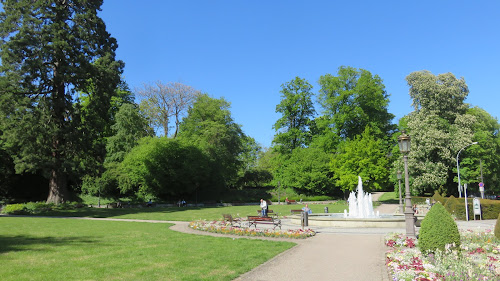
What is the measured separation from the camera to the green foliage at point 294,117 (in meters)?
57.3

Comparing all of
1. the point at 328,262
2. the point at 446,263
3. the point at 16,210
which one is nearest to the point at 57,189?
the point at 16,210

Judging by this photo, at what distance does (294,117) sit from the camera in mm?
58375

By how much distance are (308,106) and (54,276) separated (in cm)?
5279

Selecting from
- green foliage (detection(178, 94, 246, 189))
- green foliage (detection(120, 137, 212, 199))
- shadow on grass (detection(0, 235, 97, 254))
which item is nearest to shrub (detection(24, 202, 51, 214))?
green foliage (detection(120, 137, 212, 199))

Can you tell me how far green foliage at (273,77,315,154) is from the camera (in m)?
57.3

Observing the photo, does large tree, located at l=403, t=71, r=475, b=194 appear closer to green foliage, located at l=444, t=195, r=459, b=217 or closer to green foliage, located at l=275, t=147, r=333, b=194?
green foliage, located at l=444, t=195, r=459, b=217

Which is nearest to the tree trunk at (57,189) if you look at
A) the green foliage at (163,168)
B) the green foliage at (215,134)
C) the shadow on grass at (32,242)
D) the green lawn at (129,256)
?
the green foliage at (163,168)

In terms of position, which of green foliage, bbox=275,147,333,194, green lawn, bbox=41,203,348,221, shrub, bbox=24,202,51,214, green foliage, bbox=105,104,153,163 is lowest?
green lawn, bbox=41,203,348,221

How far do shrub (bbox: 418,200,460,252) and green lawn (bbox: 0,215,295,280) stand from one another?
4.37 meters

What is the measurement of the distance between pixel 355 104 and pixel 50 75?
38.0m

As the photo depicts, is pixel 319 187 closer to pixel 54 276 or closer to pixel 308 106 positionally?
pixel 308 106

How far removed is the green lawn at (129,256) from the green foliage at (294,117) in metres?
43.7

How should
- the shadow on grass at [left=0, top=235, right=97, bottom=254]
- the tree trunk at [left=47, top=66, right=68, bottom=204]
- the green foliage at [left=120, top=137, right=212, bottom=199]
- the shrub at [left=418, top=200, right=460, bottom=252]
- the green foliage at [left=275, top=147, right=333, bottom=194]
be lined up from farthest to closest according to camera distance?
the green foliage at [left=275, top=147, right=333, bottom=194], the green foliage at [left=120, top=137, right=212, bottom=199], the tree trunk at [left=47, top=66, right=68, bottom=204], the shadow on grass at [left=0, top=235, right=97, bottom=254], the shrub at [left=418, top=200, right=460, bottom=252]

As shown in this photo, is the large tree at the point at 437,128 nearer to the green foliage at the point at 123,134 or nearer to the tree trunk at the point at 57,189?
the green foliage at the point at 123,134
